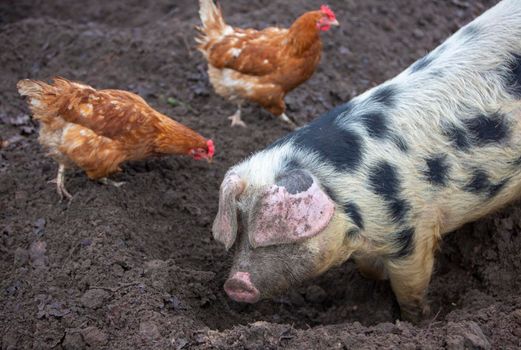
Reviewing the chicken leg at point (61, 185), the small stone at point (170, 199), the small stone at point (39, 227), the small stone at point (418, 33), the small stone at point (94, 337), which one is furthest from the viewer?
the small stone at point (418, 33)

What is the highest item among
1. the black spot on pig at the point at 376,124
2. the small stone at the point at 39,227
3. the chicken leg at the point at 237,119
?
the black spot on pig at the point at 376,124

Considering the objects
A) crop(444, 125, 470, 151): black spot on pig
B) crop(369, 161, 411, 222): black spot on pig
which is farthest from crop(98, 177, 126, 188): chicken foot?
crop(444, 125, 470, 151): black spot on pig

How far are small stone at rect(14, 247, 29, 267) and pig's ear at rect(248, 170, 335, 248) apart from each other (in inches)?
62.0

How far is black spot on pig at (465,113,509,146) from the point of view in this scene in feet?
13.0

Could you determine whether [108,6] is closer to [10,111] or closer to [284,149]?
[10,111]

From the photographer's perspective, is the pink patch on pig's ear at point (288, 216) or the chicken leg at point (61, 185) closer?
the pink patch on pig's ear at point (288, 216)

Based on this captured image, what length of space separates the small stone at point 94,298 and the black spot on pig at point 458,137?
7.27ft

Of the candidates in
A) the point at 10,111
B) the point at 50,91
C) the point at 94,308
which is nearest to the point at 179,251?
the point at 94,308

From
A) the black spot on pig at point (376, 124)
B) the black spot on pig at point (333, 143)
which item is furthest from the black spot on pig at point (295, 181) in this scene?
the black spot on pig at point (376, 124)

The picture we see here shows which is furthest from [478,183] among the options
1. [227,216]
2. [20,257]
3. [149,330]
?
[20,257]

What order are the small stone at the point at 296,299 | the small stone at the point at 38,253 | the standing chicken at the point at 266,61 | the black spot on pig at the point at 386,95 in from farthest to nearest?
the standing chicken at the point at 266,61 < the small stone at the point at 296,299 < the small stone at the point at 38,253 < the black spot on pig at the point at 386,95

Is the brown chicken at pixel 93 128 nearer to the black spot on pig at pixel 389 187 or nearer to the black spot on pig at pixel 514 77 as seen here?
the black spot on pig at pixel 389 187

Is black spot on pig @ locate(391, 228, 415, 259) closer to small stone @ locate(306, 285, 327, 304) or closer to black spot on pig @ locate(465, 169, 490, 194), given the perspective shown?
black spot on pig @ locate(465, 169, 490, 194)

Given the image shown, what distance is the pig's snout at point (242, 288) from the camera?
150 inches
